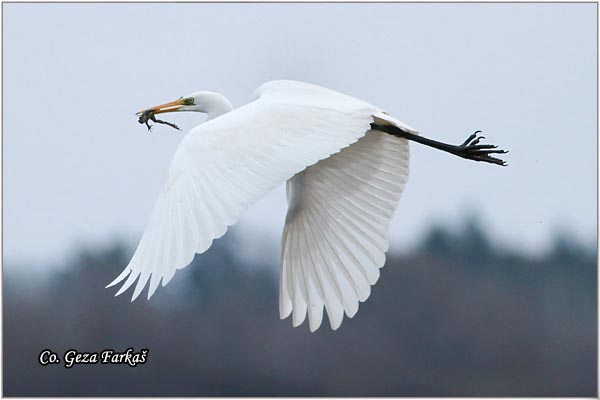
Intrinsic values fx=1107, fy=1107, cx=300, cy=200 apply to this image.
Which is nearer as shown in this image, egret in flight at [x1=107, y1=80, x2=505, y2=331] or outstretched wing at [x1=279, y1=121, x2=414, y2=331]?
egret in flight at [x1=107, y1=80, x2=505, y2=331]

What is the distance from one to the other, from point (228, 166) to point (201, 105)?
1.15 metres

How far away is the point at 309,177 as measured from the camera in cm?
388

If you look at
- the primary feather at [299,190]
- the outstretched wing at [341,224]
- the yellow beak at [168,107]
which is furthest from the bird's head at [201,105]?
the outstretched wing at [341,224]

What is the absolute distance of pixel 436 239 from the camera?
10.3m

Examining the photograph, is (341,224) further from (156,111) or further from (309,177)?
(156,111)

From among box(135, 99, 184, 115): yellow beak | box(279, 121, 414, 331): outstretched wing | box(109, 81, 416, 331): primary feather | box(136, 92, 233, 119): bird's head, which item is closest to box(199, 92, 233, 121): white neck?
box(136, 92, 233, 119): bird's head

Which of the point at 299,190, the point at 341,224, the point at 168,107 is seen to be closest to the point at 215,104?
the point at 168,107

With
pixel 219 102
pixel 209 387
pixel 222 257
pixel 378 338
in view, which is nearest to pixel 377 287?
pixel 378 338

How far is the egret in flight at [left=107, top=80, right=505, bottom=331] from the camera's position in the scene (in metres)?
3.18

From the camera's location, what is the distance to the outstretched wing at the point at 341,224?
3.85 m

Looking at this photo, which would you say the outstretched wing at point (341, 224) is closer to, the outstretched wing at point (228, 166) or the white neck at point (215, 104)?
the outstretched wing at point (228, 166)

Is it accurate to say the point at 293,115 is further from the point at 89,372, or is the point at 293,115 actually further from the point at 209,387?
the point at 89,372

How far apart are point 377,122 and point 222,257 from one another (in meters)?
8.04

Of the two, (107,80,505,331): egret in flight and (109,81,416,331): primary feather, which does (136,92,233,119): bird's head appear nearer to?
(107,80,505,331): egret in flight
